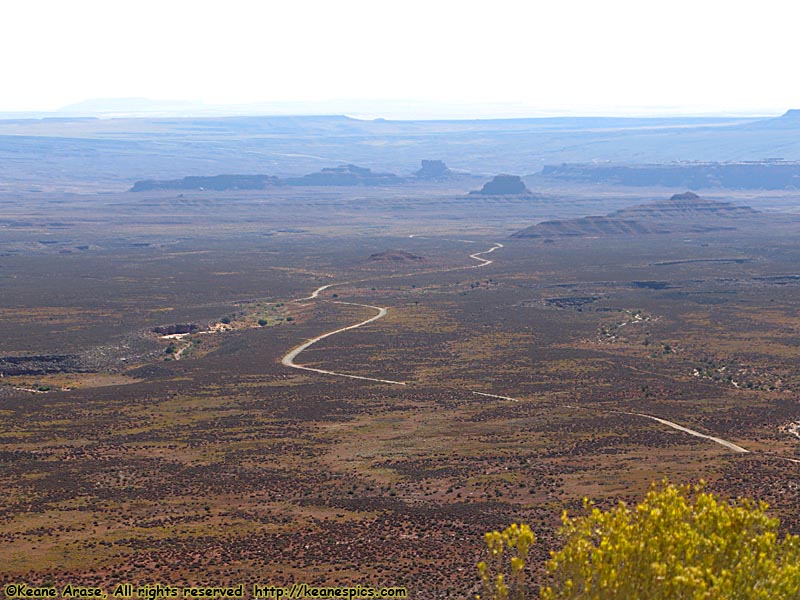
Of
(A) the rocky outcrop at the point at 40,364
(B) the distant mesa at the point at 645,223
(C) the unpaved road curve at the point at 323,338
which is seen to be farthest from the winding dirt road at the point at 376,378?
(B) the distant mesa at the point at 645,223

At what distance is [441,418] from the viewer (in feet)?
183

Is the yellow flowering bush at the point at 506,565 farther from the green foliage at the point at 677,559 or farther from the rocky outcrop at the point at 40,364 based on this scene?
the rocky outcrop at the point at 40,364

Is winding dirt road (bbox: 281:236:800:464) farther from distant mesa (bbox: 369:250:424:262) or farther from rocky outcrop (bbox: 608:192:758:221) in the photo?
rocky outcrop (bbox: 608:192:758:221)

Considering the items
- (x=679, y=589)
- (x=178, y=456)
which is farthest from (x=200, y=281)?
(x=679, y=589)

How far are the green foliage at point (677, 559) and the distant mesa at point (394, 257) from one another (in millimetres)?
116136

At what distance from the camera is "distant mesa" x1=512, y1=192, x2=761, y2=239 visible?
567ft

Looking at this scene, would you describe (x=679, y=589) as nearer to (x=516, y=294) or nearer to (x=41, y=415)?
(x=41, y=415)

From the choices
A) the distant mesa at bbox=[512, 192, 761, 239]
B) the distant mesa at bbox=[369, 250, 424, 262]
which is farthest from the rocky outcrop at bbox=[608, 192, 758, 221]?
the distant mesa at bbox=[369, 250, 424, 262]

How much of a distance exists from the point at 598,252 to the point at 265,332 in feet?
240

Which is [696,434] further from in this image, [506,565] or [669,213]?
[669,213]

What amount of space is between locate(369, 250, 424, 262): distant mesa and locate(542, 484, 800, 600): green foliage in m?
116

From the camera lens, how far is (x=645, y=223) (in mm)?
182375

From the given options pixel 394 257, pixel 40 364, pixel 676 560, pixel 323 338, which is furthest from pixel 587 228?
pixel 676 560

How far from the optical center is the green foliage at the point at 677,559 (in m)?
19.1
